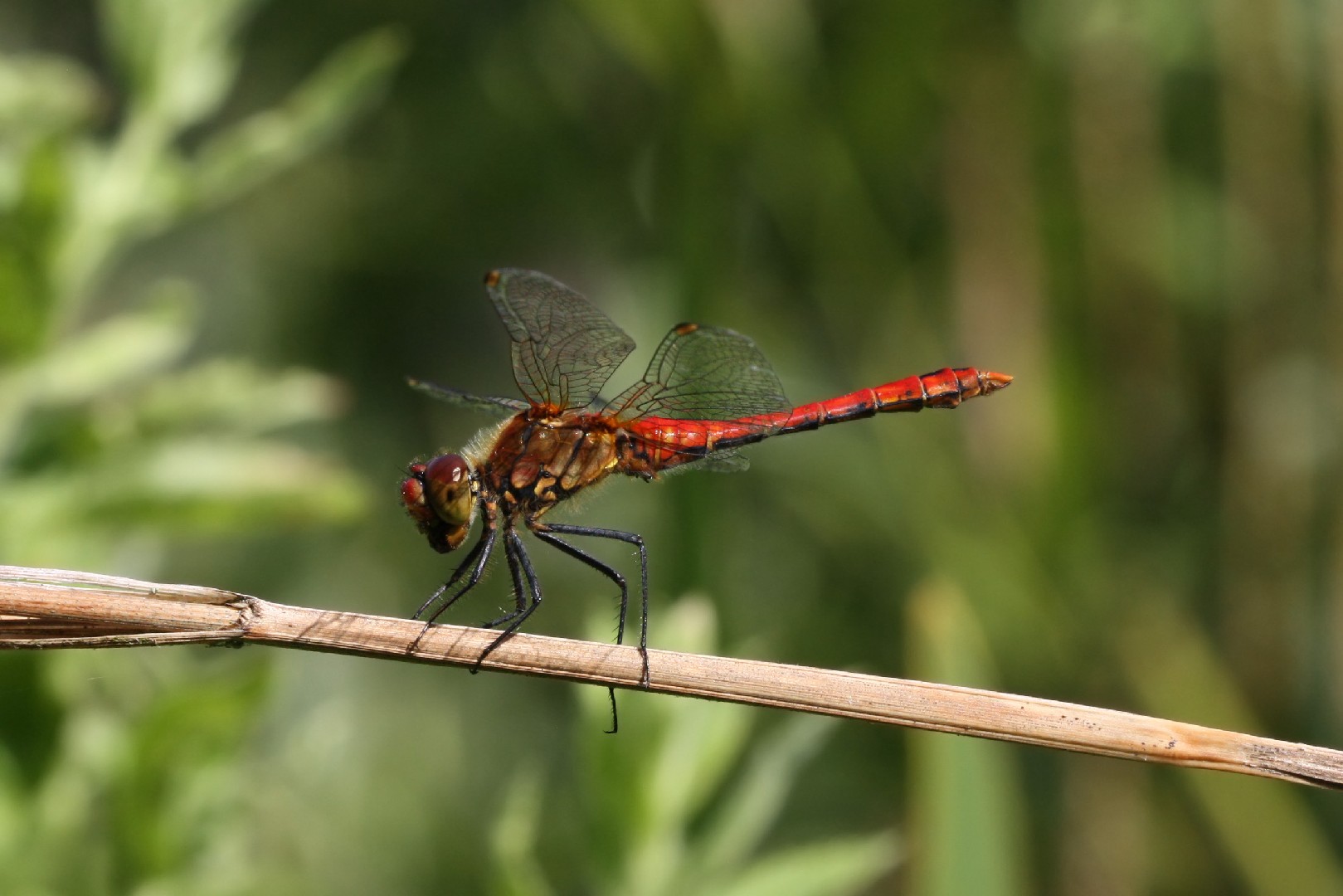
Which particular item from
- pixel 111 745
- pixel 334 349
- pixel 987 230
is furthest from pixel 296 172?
pixel 111 745

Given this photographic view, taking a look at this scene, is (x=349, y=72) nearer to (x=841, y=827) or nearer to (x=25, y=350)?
(x=25, y=350)

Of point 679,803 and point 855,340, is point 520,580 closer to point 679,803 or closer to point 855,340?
point 679,803

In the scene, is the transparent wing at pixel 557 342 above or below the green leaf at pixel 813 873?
above

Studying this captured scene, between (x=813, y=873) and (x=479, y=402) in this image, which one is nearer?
(x=813, y=873)

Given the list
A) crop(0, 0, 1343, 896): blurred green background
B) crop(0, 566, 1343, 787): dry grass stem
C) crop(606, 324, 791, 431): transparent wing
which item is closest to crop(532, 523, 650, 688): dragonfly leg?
crop(0, 0, 1343, 896): blurred green background

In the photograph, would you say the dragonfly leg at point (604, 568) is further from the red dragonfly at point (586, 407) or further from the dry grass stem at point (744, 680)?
the dry grass stem at point (744, 680)

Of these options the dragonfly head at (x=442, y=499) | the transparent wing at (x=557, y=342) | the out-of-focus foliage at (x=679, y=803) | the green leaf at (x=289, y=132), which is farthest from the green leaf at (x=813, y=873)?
the green leaf at (x=289, y=132)

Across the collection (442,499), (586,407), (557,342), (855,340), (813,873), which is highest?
(855,340)

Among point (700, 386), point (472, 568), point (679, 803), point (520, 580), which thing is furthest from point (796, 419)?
point (679, 803)

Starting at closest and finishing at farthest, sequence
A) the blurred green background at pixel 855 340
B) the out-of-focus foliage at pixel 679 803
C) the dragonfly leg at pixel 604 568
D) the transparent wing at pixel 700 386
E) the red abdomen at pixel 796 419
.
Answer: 1. the out-of-focus foliage at pixel 679 803
2. the dragonfly leg at pixel 604 568
3. the transparent wing at pixel 700 386
4. the red abdomen at pixel 796 419
5. the blurred green background at pixel 855 340
